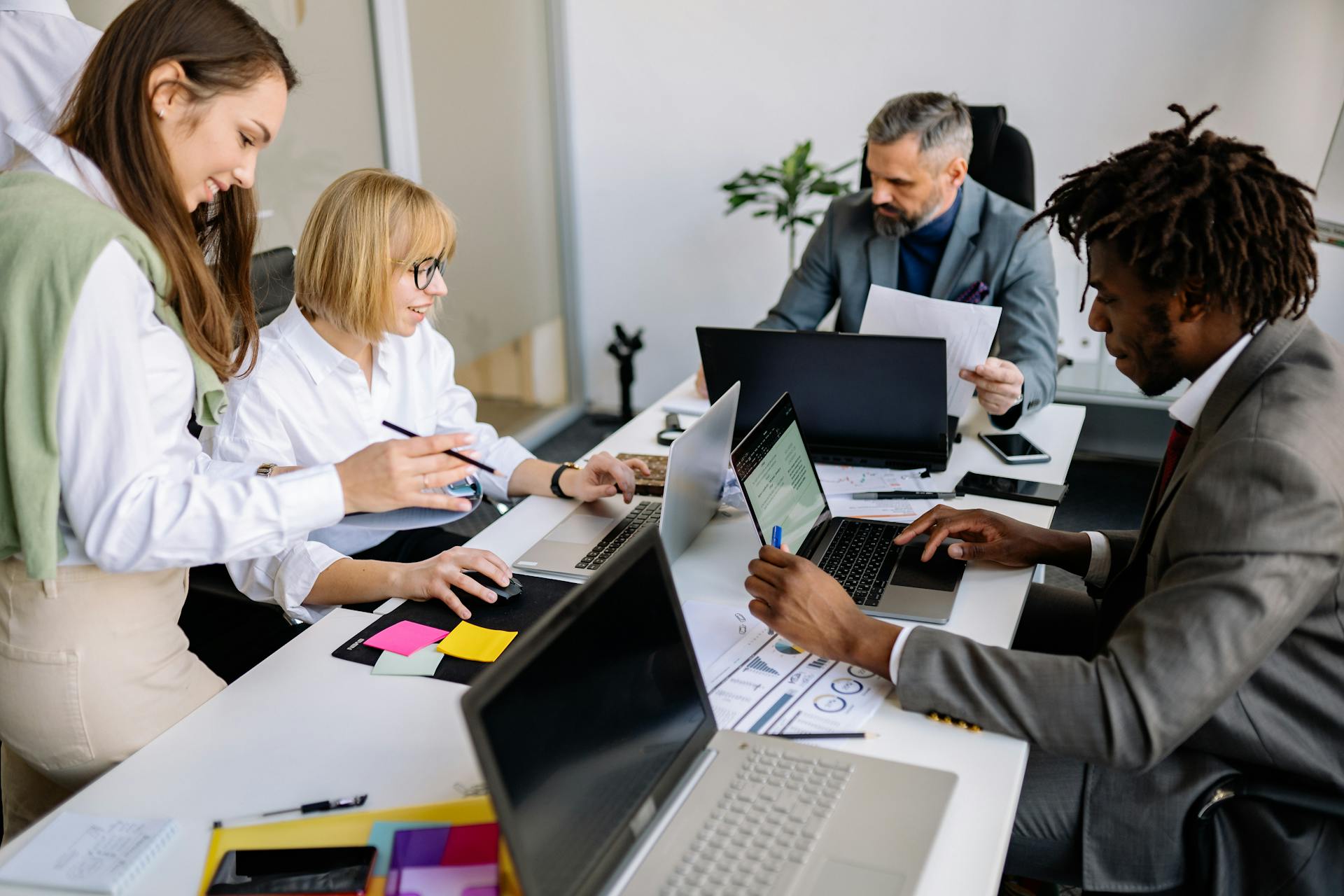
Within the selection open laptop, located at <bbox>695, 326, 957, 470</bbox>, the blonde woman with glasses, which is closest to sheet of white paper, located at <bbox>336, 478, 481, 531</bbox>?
the blonde woman with glasses

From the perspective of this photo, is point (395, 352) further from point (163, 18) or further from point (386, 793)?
point (386, 793)

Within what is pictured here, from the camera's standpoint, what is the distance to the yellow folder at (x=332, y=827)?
1023 mm

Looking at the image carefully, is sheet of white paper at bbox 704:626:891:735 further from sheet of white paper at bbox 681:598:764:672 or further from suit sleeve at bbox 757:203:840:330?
suit sleeve at bbox 757:203:840:330

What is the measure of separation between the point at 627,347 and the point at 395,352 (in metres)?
2.30

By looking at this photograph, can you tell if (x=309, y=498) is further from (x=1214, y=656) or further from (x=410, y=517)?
(x=1214, y=656)

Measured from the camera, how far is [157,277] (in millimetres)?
1138

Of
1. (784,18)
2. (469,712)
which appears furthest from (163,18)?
(784,18)

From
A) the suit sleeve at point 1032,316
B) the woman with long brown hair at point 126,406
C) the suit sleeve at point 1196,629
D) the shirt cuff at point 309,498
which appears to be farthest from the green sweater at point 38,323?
the suit sleeve at point 1032,316

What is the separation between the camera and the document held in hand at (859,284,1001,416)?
1.96m

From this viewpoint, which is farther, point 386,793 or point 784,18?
point 784,18

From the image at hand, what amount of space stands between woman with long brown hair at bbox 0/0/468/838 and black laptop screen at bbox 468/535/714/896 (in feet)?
1.27

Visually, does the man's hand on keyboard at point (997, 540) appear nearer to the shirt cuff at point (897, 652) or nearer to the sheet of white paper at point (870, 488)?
the sheet of white paper at point (870, 488)

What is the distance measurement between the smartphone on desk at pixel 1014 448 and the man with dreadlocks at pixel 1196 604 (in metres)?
0.60

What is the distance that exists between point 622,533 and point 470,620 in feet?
1.20
